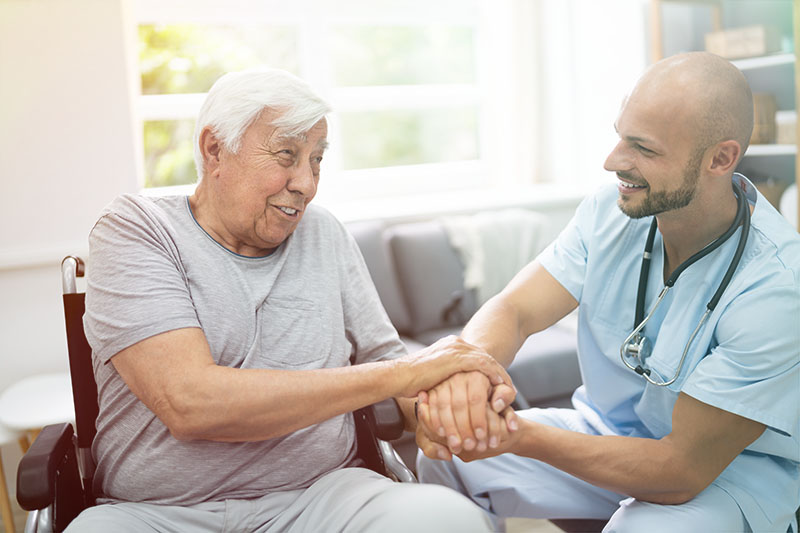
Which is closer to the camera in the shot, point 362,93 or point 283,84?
point 283,84

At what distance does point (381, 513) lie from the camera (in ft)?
3.76

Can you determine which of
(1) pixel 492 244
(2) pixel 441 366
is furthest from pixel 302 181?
(1) pixel 492 244

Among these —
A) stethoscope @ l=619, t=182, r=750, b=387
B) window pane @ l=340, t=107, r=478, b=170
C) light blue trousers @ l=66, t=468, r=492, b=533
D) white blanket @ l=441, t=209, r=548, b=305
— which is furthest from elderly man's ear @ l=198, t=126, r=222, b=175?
window pane @ l=340, t=107, r=478, b=170

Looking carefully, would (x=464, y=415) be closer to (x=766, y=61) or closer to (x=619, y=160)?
(x=619, y=160)

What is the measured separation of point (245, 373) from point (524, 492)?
0.71 meters

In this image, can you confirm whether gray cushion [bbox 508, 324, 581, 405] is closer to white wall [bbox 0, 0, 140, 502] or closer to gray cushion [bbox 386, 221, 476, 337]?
gray cushion [bbox 386, 221, 476, 337]

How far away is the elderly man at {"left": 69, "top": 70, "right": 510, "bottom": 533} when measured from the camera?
3.79 ft

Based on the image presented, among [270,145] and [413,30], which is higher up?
[413,30]

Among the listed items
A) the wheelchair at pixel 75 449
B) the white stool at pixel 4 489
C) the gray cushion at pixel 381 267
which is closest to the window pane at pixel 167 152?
the gray cushion at pixel 381 267

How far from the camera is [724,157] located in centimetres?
134

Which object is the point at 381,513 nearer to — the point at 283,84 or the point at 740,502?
the point at 740,502

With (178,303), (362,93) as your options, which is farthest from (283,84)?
(362,93)

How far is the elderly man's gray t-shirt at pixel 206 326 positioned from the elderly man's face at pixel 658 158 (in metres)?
0.60

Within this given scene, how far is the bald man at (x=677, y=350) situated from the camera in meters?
1.23
